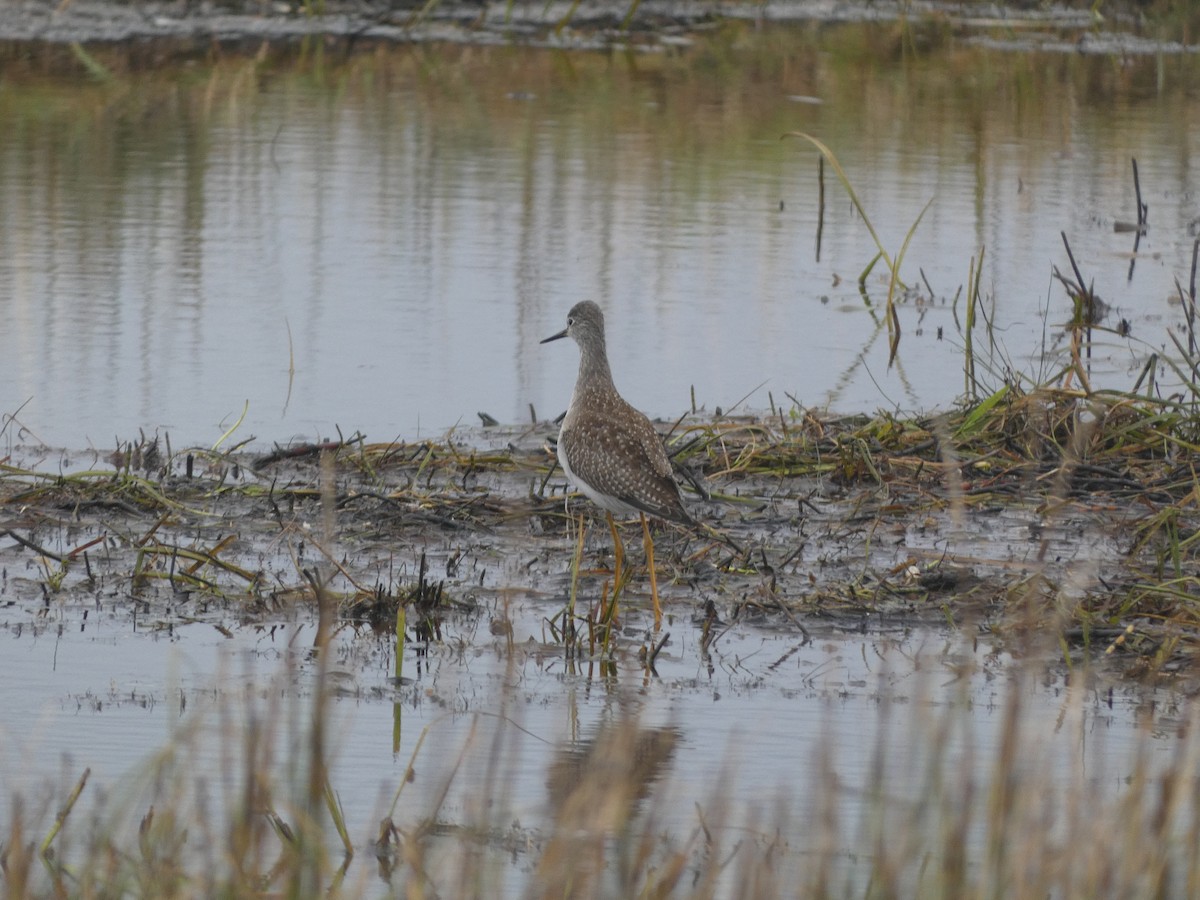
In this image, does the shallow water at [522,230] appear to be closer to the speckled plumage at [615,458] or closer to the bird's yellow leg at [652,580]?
the speckled plumage at [615,458]

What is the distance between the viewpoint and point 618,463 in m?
5.62

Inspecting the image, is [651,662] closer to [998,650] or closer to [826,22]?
[998,650]

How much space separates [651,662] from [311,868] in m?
2.42

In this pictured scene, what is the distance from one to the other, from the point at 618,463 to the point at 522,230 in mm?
5653

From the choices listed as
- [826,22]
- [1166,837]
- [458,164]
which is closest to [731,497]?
[1166,837]

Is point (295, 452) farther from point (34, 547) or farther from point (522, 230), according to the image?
point (522, 230)

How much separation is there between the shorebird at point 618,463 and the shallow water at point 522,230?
1.48 m

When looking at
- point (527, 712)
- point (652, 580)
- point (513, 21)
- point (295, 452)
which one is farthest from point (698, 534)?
point (513, 21)

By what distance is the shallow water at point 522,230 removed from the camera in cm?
840

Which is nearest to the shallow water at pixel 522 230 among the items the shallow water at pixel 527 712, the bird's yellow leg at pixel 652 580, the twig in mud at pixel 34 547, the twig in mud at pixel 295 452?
the twig in mud at pixel 295 452

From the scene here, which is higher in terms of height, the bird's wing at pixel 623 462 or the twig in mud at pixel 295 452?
the bird's wing at pixel 623 462

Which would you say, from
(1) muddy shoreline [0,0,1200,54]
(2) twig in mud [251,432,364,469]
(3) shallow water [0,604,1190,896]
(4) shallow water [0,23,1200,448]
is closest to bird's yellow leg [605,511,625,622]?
(3) shallow water [0,604,1190,896]

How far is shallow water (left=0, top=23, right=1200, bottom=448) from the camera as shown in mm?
8398

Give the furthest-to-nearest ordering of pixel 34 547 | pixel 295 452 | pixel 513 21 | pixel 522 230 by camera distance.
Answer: pixel 513 21
pixel 522 230
pixel 295 452
pixel 34 547
